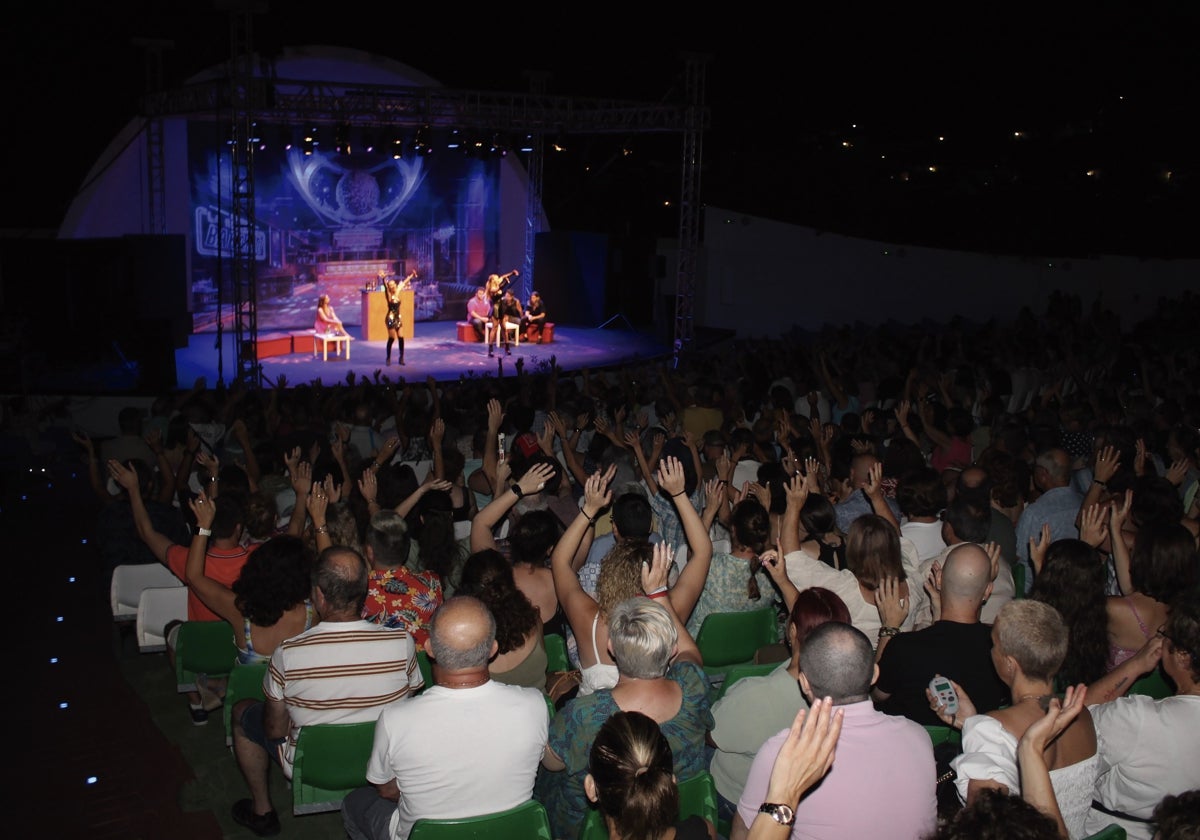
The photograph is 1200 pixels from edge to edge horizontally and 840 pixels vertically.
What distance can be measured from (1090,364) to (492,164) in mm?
12835

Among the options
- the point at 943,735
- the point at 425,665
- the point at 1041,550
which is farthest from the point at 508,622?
the point at 1041,550

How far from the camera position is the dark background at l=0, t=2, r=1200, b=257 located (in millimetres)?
21094

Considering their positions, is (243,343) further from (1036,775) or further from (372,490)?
(1036,775)

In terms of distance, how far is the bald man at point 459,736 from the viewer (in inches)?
121

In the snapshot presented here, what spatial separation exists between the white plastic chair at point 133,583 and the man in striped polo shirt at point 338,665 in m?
1.97

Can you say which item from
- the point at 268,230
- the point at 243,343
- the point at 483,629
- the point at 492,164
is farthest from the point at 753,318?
the point at 483,629

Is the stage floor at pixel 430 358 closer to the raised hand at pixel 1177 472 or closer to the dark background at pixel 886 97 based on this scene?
the dark background at pixel 886 97

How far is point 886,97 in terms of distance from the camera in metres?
23.7

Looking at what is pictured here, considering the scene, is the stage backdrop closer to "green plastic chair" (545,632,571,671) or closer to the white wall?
the white wall

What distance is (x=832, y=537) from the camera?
190 inches

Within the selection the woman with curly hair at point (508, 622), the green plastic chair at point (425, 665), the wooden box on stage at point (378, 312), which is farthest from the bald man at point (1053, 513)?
the wooden box on stage at point (378, 312)

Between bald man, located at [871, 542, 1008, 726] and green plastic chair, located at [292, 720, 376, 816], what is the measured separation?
1770 mm

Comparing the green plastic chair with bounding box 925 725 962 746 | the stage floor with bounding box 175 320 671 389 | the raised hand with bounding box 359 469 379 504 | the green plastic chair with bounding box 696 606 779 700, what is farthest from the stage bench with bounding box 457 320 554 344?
the green plastic chair with bounding box 925 725 962 746

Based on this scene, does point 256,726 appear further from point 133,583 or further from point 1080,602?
point 1080,602
